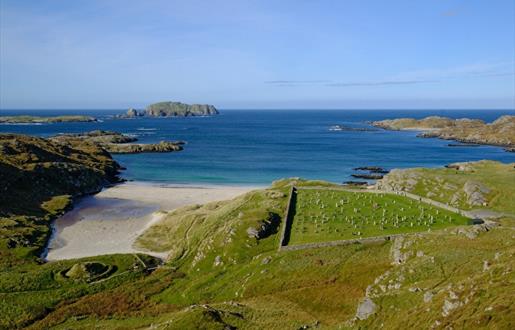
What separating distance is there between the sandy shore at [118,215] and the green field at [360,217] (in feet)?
69.5

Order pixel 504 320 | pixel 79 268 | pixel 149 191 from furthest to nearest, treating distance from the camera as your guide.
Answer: pixel 149 191 → pixel 79 268 → pixel 504 320

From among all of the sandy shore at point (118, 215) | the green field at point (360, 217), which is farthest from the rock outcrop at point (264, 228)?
the sandy shore at point (118, 215)

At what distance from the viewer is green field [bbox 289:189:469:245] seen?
4947 cm

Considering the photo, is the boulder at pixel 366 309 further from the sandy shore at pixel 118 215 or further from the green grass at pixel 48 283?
the sandy shore at pixel 118 215

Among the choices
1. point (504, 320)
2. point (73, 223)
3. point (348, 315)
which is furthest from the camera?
point (73, 223)

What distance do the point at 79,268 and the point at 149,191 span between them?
50.7 meters

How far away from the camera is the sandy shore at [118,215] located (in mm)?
63594

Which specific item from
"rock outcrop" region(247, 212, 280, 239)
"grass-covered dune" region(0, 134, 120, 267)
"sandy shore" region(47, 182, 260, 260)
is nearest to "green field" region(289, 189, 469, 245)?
"rock outcrop" region(247, 212, 280, 239)

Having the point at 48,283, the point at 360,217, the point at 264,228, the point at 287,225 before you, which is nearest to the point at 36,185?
the point at 48,283

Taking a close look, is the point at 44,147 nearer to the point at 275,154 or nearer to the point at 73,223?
the point at 73,223

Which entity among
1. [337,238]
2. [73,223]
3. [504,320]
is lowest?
[73,223]

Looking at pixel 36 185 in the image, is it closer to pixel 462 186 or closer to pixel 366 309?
pixel 366 309

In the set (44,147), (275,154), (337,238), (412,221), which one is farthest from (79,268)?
(275,154)

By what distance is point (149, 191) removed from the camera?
102 meters
